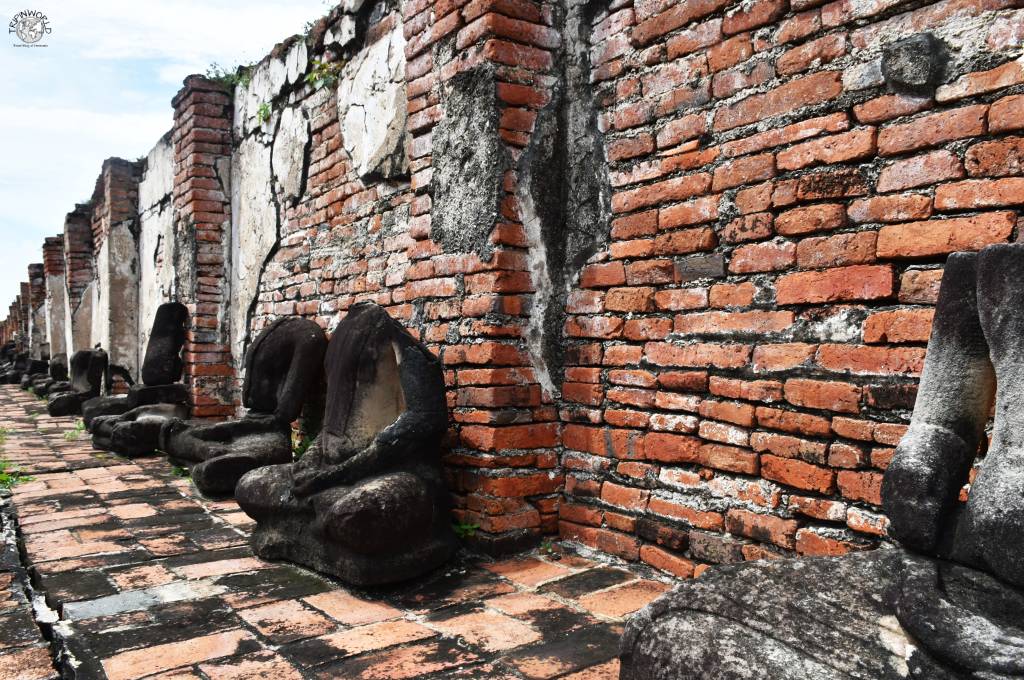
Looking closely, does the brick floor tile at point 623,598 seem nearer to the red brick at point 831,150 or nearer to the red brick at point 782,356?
the red brick at point 782,356

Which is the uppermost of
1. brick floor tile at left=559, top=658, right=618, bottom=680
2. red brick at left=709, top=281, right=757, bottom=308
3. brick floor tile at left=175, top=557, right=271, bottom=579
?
red brick at left=709, top=281, right=757, bottom=308

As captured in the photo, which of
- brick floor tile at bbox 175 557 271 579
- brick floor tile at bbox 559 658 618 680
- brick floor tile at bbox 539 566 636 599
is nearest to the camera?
brick floor tile at bbox 559 658 618 680

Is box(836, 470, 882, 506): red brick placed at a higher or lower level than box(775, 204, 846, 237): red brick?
lower

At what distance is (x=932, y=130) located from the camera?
216 centimetres

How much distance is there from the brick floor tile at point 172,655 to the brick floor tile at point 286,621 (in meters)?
0.08

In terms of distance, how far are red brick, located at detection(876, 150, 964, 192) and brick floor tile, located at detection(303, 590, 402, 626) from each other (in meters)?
2.01

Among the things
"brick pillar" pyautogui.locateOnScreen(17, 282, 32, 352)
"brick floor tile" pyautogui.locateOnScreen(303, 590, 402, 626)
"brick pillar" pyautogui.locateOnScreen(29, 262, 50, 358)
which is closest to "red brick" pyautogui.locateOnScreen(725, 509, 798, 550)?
"brick floor tile" pyautogui.locateOnScreen(303, 590, 402, 626)

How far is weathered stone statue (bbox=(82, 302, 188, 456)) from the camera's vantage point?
6.20 metres

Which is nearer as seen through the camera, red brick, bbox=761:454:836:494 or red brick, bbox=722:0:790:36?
red brick, bbox=761:454:836:494

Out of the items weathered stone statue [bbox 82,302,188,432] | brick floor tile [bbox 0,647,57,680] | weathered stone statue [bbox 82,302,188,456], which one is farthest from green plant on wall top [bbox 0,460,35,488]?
brick floor tile [bbox 0,647,57,680]

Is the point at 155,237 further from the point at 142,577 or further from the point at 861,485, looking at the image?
the point at 861,485

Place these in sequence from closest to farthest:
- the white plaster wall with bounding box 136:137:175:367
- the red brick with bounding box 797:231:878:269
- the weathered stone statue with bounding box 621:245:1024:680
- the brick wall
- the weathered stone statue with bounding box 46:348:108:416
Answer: the weathered stone statue with bounding box 621:245:1024:680, the brick wall, the red brick with bounding box 797:231:878:269, the white plaster wall with bounding box 136:137:175:367, the weathered stone statue with bounding box 46:348:108:416

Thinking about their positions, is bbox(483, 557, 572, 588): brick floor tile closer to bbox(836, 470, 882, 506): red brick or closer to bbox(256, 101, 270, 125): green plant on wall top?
bbox(836, 470, 882, 506): red brick

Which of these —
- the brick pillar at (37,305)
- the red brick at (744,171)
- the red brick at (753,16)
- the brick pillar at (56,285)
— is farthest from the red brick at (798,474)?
the brick pillar at (37,305)
